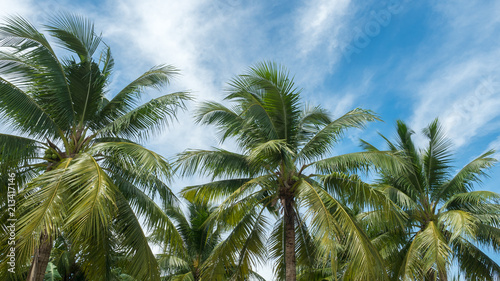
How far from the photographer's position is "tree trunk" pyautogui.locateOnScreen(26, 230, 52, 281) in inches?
322

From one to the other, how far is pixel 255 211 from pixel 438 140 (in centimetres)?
730

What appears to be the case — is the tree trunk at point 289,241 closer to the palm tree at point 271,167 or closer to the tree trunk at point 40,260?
the palm tree at point 271,167

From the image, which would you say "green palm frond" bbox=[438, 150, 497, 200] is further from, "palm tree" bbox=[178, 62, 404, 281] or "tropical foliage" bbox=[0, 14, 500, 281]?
"palm tree" bbox=[178, 62, 404, 281]

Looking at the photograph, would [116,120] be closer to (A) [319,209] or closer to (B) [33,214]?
(B) [33,214]

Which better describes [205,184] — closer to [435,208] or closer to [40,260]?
[40,260]

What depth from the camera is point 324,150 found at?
442 inches

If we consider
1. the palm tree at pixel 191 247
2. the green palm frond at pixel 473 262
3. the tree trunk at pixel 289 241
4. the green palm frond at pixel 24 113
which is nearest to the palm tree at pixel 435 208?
the green palm frond at pixel 473 262

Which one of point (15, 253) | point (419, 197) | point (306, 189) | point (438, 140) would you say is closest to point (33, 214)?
point (15, 253)

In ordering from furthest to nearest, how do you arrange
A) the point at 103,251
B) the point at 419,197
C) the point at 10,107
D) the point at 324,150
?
1. the point at 419,197
2. the point at 324,150
3. the point at 103,251
4. the point at 10,107

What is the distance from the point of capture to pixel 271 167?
34.8 ft

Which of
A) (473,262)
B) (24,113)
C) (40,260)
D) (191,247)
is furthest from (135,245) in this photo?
(473,262)

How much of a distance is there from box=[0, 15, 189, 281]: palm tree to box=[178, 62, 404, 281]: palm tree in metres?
1.50

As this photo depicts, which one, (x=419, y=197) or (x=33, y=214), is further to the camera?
(x=419, y=197)

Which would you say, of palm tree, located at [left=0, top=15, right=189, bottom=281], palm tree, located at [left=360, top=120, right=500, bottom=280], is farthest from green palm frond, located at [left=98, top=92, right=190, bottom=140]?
palm tree, located at [left=360, top=120, right=500, bottom=280]
